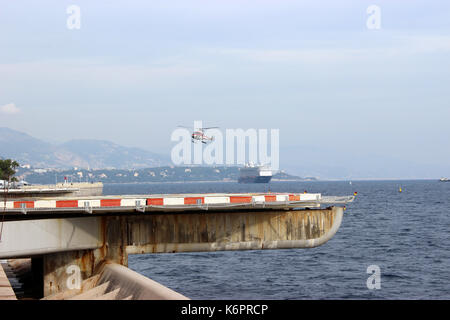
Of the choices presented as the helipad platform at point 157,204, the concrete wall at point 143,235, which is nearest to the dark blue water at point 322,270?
the concrete wall at point 143,235

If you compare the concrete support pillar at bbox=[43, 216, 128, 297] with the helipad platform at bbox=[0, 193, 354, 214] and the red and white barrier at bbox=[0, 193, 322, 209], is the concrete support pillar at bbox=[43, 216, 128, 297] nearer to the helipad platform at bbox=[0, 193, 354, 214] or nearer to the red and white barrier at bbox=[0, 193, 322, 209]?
the red and white barrier at bbox=[0, 193, 322, 209]

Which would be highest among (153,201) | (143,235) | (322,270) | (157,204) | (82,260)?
(153,201)

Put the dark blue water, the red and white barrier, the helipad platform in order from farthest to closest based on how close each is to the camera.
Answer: the dark blue water
the red and white barrier
the helipad platform

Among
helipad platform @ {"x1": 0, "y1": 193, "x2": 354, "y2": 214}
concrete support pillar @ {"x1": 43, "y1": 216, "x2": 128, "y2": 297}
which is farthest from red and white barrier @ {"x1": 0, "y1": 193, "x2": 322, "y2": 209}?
concrete support pillar @ {"x1": 43, "y1": 216, "x2": 128, "y2": 297}

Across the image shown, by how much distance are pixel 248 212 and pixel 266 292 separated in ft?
28.7

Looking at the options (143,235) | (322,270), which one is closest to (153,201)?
(143,235)

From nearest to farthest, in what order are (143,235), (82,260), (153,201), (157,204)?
(82,260), (157,204), (153,201), (143,235)

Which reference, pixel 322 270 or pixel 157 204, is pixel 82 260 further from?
pixel 322 270

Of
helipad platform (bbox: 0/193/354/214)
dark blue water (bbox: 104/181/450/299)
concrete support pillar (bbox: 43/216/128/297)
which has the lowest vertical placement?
Answer: dark blue water (bbox: 104/181/450/299)

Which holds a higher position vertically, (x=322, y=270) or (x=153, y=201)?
(x=153, y=201)

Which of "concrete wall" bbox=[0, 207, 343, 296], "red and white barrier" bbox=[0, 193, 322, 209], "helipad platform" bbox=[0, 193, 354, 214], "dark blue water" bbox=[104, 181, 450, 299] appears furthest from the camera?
"dark blue water" bbox=[104, 181, 450, 299]

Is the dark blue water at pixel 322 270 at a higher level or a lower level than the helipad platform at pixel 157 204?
lower

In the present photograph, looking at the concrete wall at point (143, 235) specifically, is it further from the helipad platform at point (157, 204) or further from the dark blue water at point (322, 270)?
the dark blue water at point (322, 270)

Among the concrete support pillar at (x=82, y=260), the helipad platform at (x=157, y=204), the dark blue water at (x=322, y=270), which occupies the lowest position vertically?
the dark blue water at (x=322, y=270)
